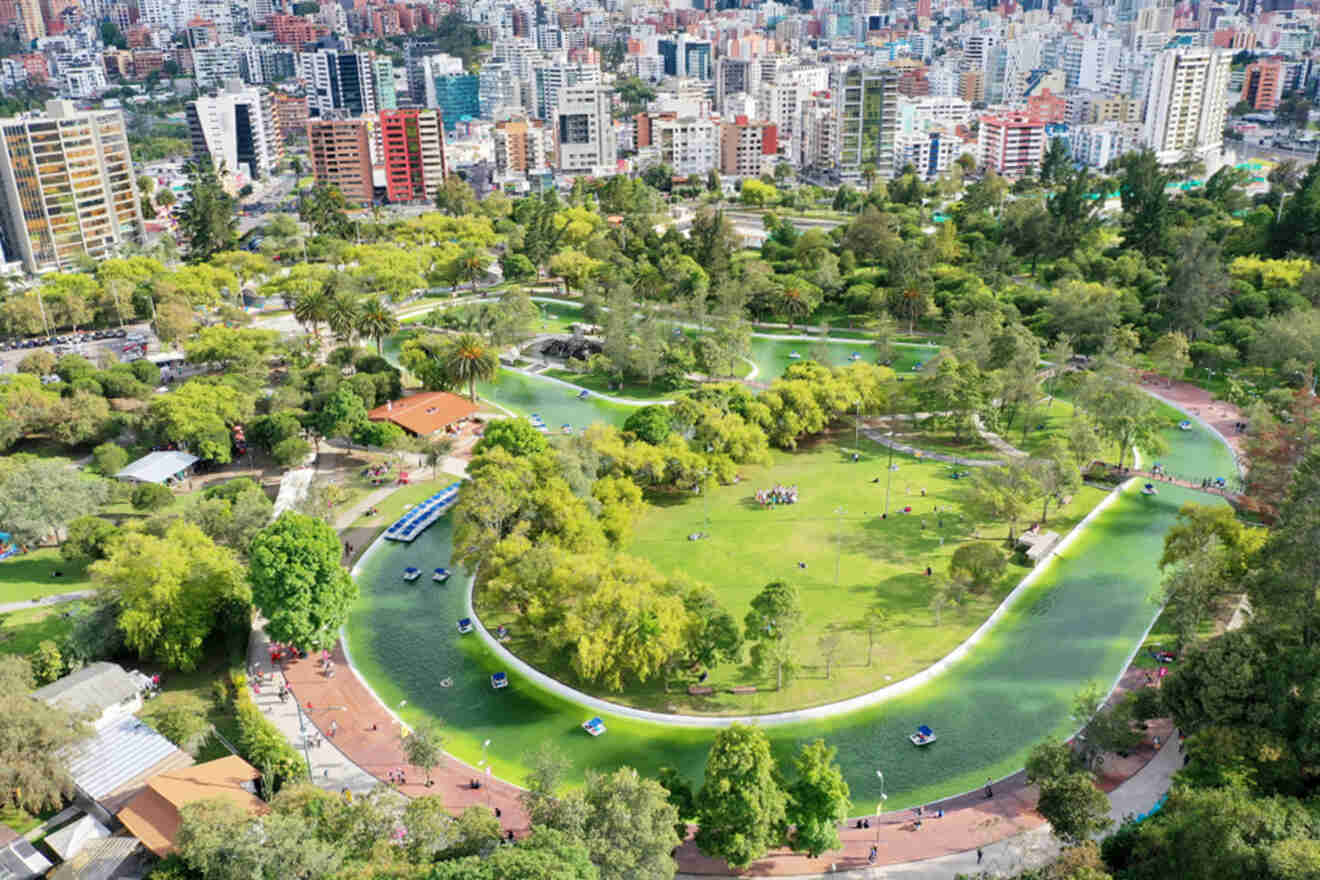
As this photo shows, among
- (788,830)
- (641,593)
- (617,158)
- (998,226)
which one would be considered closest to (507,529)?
(641,593)

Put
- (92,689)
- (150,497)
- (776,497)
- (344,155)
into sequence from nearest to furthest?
(92,689) < (150,497) < (776,497) < (344,155)

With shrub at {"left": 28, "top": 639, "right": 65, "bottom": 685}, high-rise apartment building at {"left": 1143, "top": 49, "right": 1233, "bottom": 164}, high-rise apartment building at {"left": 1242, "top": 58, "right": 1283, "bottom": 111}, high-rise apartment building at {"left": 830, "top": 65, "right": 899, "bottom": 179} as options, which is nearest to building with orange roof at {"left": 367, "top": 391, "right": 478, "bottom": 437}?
shrub at {"left": 28, "top": 639, "right": 65, "bottom": 685}

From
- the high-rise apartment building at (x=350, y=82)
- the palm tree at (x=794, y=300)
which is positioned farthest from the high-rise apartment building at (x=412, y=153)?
the palm tree at (x=794, y=300)

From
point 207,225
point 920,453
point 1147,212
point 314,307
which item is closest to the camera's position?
point 920,453

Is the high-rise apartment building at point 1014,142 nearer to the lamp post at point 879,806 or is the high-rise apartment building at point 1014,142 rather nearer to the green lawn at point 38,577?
the lamp post at point 879,806

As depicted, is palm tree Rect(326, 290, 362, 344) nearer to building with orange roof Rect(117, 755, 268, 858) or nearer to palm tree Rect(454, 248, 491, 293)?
palm tree Rect(454, 248, 491, 293)

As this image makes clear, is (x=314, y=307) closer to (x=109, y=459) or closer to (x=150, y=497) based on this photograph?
(x=109, y=459)

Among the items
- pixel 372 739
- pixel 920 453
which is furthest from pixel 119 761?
pixel 920 453

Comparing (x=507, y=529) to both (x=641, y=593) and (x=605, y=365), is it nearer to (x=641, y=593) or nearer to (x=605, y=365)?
(x=641, y=593)
